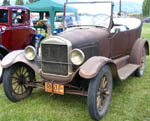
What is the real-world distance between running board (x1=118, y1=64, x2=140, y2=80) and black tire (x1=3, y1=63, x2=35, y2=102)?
187 cm

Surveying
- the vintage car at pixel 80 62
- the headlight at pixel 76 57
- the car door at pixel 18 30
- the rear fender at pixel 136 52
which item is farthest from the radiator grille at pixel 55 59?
the car door at pixel 18 30

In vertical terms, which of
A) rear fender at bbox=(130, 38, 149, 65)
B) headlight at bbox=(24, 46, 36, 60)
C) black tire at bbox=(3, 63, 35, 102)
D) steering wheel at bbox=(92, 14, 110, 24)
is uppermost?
steering wheel at bbox=(92, 14, 110, 24)

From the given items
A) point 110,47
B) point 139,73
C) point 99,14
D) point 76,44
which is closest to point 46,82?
point 76,44

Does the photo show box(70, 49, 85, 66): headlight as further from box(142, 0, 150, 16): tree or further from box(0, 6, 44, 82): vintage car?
box(142, 0, 150, 16): tree

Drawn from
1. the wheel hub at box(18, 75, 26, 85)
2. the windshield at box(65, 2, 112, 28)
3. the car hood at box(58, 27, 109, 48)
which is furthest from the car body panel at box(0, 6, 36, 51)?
the car hood at box(58, 27, 109, 48)

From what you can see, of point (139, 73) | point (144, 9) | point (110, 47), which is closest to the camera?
point (110, 47)

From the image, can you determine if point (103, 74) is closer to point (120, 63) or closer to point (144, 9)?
point (120, 63)

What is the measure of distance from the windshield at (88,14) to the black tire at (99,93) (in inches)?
56.4

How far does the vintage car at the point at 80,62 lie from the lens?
324cm

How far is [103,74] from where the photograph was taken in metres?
3.25

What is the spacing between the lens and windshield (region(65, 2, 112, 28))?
4.49 metres

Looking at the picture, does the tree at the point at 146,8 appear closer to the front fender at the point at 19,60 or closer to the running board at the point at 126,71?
the running board at the point at 126,71

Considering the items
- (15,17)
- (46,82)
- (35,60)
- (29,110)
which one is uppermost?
(15,17)

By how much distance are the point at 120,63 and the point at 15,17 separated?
3509 millimetres
